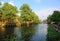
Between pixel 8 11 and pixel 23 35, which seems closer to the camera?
pixel 23 35

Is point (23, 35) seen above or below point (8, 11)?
below

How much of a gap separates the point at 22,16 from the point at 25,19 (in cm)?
339

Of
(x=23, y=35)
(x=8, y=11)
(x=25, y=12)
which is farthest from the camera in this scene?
(x=25, y=12)

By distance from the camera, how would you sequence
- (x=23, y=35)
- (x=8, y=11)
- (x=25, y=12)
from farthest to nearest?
A: (x=25, y=12) → (x=8, y=11) → (x=23, y=35)

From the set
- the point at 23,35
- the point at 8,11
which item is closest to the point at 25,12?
the point at 8,11

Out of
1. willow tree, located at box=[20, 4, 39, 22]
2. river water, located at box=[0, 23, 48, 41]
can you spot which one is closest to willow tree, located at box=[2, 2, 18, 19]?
willow tree, located at box=[20, 4, 39, 22]

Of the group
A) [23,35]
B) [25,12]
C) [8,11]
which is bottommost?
[23,35]

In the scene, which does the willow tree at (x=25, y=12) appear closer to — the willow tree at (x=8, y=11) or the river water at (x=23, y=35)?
the willow tree at (x=8, y=11)

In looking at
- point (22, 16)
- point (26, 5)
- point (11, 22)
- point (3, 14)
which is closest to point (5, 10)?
point (3, 14)

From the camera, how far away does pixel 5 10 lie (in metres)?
66.5

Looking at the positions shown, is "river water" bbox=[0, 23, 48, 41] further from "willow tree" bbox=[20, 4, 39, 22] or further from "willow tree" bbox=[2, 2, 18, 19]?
"willow tree" bbox=[20, 4, 39, 22]

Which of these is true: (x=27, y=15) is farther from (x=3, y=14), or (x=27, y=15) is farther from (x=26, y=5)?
(x=3, y=14)

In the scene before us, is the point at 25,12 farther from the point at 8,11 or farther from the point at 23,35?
the point at 23,35

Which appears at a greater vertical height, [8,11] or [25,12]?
[25,12]
